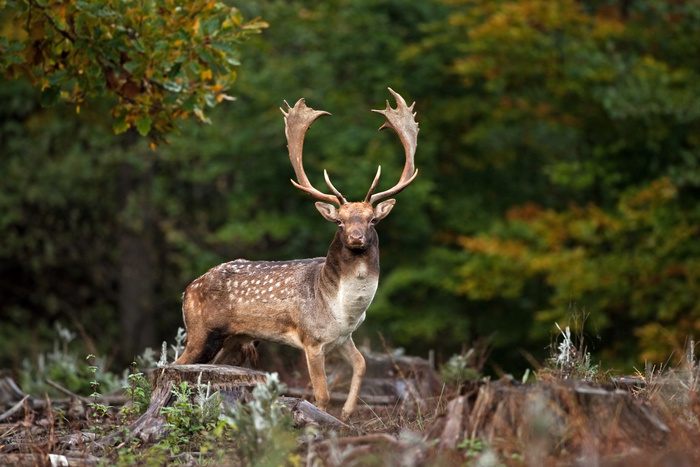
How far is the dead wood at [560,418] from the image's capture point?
5223 mm

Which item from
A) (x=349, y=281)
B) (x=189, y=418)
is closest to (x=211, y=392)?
(x=189, y=418)

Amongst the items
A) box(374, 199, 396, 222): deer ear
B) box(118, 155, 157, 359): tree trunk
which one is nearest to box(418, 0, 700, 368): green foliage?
box(118, 155, 157, 359): tree trunk

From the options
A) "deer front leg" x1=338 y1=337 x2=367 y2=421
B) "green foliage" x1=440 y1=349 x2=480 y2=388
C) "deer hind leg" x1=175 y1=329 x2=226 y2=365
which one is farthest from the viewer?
"green foliage" x1=440 y1=349 x2=480 y2=388

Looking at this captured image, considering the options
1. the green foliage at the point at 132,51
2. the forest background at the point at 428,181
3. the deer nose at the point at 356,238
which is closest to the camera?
the deer nose at the point at 356,238

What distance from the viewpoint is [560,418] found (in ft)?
17.4

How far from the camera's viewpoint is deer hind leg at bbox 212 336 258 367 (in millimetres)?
8336

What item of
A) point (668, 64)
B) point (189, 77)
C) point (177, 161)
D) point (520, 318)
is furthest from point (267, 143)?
point (189, 77)

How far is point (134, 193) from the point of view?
21625 mm

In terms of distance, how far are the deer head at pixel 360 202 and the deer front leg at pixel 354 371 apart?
3.09 feet

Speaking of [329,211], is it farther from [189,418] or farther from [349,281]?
[189,418]

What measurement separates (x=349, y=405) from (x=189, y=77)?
11.6 ft

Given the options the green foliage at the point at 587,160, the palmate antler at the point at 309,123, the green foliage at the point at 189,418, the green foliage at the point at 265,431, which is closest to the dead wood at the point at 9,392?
the palmate antler at the point at 309,123

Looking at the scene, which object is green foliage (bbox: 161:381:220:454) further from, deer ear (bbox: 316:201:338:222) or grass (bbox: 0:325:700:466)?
deer ear (bbox: 316:201:338:222)

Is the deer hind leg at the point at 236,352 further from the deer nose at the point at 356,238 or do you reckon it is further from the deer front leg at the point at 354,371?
the deer nose at the point at 356,238
